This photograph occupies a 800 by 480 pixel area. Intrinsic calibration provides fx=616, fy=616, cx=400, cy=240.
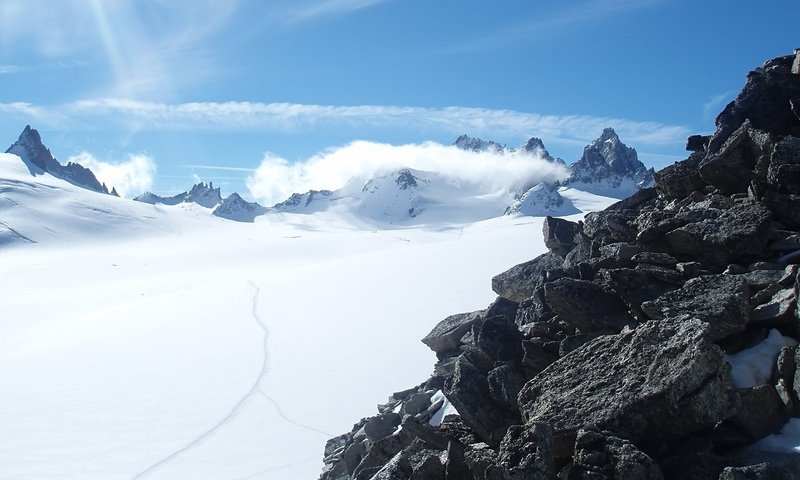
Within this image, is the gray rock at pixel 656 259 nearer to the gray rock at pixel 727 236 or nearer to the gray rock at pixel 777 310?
the gray rock at pixel 727 236

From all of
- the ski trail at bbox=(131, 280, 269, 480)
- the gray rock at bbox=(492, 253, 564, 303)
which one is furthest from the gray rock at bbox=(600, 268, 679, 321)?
the ski trail at bbox=(131, 280, 269, 480)

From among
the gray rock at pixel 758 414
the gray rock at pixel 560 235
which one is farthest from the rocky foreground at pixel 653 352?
the gray rock at pixel 560 235

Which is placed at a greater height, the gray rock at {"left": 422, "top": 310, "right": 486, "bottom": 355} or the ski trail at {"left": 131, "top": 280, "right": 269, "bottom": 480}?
the gray rock at {"left": 422, "top": 310, "right": 486, "bottom": 355}

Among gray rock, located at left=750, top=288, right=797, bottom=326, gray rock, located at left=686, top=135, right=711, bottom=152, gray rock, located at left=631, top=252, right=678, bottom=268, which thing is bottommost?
gray rock, located at left=750, top=288, right=797, bottom=326

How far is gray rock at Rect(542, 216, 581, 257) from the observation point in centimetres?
1575

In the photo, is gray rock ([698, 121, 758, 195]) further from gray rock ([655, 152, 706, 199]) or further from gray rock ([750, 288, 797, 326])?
gray rock ([750, 288, 797, 326])

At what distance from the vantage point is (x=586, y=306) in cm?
1014

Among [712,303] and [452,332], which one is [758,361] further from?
[452,332]

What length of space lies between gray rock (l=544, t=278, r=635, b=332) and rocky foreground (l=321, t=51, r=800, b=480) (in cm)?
2

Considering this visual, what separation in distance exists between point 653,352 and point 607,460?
5.60 ft

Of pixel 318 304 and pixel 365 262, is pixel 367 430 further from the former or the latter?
pixel 365 262

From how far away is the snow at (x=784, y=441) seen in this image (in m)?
7.05

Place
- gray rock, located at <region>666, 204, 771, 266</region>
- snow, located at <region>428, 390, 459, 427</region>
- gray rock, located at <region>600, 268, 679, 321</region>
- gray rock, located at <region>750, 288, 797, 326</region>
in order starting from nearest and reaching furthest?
gray rock, located at <region>750, 288, 797, 326</region> → gray rock, located at <region>600, 268, 679, 321</region> → gray rock, located at <region>666, 204, 771, 266</region> → snow, located at <region>428, 390, 459, 427</region>

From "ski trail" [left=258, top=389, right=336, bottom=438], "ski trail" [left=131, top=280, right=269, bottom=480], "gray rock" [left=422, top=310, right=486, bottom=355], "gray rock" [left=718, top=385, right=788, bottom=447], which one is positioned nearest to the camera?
"gray rock" [left=718, top=385, right=788, bottom=447]
